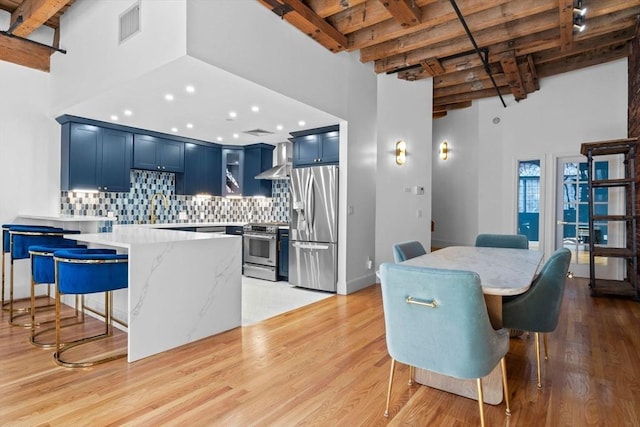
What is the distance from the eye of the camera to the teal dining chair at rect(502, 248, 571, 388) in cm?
216

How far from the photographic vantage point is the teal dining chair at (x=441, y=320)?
1547 millimetres

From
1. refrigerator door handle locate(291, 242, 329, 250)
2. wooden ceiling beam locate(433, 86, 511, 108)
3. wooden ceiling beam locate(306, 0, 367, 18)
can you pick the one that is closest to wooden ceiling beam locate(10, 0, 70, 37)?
wooden ceiling beam locate(306, 0, 367, 18)

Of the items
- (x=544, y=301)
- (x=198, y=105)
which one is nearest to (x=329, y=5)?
(x=198, y=105)

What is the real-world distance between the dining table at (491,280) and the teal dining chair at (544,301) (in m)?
0.09

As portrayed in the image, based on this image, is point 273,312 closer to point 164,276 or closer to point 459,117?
point 164,276

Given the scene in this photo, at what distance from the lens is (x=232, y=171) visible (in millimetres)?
6551

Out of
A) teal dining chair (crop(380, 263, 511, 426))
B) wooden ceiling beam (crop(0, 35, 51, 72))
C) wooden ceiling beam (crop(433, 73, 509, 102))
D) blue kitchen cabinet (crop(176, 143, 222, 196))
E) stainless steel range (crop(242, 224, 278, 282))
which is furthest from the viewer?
blue kitchen cabinet (crop(176, 143, 222, 196))

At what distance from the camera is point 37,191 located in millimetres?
4523

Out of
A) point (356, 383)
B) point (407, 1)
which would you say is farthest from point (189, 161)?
point (356, 383)

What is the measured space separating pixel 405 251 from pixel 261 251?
126 inches

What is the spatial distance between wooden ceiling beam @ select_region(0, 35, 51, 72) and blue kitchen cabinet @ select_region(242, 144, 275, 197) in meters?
3.07

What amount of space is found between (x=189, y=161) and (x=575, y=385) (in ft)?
19.0

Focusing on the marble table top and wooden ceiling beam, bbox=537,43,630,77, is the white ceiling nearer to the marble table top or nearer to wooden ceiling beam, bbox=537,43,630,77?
the marble table top

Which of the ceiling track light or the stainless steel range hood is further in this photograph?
the stainless steel range hood
